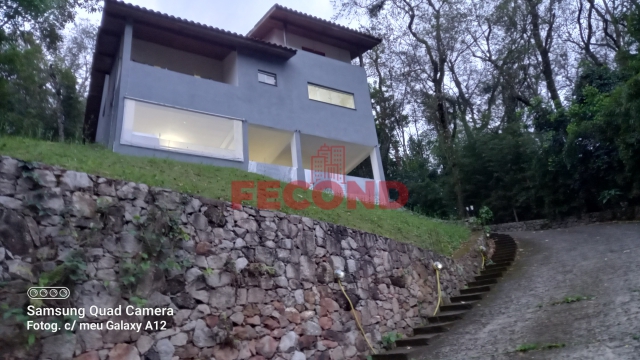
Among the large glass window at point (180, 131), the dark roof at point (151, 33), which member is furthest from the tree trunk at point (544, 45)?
the large glass window at point (180, 131)

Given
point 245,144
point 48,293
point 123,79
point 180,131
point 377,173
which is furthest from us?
point 377,173

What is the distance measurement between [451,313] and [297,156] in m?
6.37

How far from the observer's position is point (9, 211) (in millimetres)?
4668

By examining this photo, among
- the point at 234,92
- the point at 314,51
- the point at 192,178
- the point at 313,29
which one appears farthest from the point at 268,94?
the point at 192,178

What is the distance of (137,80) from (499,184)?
48.4 ft

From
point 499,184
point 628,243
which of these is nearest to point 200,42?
point 628,243

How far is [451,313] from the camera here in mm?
8367

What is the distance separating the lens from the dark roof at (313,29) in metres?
14.7

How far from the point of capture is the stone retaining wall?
1465 cm

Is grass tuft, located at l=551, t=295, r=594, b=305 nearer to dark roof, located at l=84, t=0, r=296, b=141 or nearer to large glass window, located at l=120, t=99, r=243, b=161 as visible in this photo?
large glass window, located at l=120, t=99, r=243, b=161

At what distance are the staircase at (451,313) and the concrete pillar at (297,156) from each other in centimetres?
516

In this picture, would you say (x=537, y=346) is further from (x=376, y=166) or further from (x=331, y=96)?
(x=331, y=96)

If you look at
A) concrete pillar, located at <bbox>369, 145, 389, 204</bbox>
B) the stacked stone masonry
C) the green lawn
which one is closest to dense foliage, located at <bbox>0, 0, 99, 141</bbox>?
the green lawn

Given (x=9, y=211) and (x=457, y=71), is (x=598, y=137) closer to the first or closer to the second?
(x=457, y=71)
